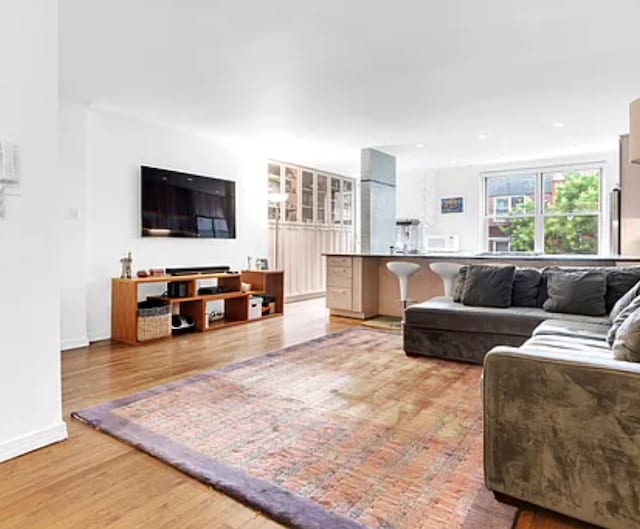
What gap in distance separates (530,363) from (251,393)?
1.85m

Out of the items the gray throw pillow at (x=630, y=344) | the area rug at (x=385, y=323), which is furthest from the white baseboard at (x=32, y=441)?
the area rug at (x=385, y=323)

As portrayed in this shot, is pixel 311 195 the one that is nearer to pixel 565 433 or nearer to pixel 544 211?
pixel 544 211

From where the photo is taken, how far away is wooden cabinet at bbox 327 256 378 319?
575 centimetres

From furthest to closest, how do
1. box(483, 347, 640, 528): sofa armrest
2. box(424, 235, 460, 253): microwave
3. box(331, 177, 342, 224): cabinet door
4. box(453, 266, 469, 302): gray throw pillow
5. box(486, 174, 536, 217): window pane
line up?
1. box(331, 177, 342, 224): cabinet door
2. box(424, 235, 460, 253): microwave
3. box(486, 174, 536, 217): window pane
4. box(453, 266, 469, 302): gray throw pillow
5. box(483, 347, 640, 528): sofa armrest

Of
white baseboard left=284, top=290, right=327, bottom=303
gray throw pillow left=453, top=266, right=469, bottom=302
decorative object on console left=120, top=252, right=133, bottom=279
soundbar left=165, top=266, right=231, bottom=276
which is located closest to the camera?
gray throw pillow left=453, top=266, right=469, bottom=302

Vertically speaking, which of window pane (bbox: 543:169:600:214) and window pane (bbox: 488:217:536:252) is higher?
window pane (bbox: 543:169:600:214)

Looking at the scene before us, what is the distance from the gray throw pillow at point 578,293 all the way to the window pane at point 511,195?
4390mm

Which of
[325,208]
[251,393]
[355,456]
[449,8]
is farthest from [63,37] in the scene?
[325,208]

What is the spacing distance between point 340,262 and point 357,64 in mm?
2967

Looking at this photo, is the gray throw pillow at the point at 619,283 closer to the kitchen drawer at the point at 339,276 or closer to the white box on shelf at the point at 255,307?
the kitchen drawer at the point at 339,276

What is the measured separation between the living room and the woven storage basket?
1.1 inches

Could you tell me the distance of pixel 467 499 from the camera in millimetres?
1686

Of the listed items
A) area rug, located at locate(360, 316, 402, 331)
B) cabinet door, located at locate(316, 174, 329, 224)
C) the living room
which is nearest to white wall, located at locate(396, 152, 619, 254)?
the living room

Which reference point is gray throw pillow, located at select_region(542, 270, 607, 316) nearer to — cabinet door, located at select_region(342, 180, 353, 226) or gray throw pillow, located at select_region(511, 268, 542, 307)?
gray throw pillow, located at select_region(511, 268, 542, 307)
